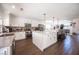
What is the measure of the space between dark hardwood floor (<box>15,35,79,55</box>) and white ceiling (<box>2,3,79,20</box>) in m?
0.50

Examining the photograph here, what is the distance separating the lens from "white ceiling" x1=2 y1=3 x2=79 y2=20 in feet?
5.65

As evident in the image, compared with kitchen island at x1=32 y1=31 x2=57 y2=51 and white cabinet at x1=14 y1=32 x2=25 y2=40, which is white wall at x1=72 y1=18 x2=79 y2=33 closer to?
kitchen island at x1=32 y1=31 x2=57 y2=51

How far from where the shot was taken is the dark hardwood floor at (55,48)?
1.73 m

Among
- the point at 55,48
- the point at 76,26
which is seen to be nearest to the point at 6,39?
the point at 55,48

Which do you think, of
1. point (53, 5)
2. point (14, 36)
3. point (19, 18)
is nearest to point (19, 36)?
point (14, 36)

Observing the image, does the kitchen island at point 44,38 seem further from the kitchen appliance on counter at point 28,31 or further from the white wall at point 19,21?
the white wall at point 19,21

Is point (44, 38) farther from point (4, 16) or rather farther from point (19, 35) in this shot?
point (4, 16)

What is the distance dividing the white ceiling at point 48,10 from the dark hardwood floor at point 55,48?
0.50 m

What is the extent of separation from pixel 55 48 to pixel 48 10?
752 mm

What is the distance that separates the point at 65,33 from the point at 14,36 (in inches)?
40.1

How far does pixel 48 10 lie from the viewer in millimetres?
1760

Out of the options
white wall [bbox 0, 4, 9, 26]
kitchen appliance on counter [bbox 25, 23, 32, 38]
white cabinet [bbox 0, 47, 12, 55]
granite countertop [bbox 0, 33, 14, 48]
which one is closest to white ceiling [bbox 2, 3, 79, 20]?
white wall [bbox 0, 4, 9, 26]

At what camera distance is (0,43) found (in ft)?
5.55
